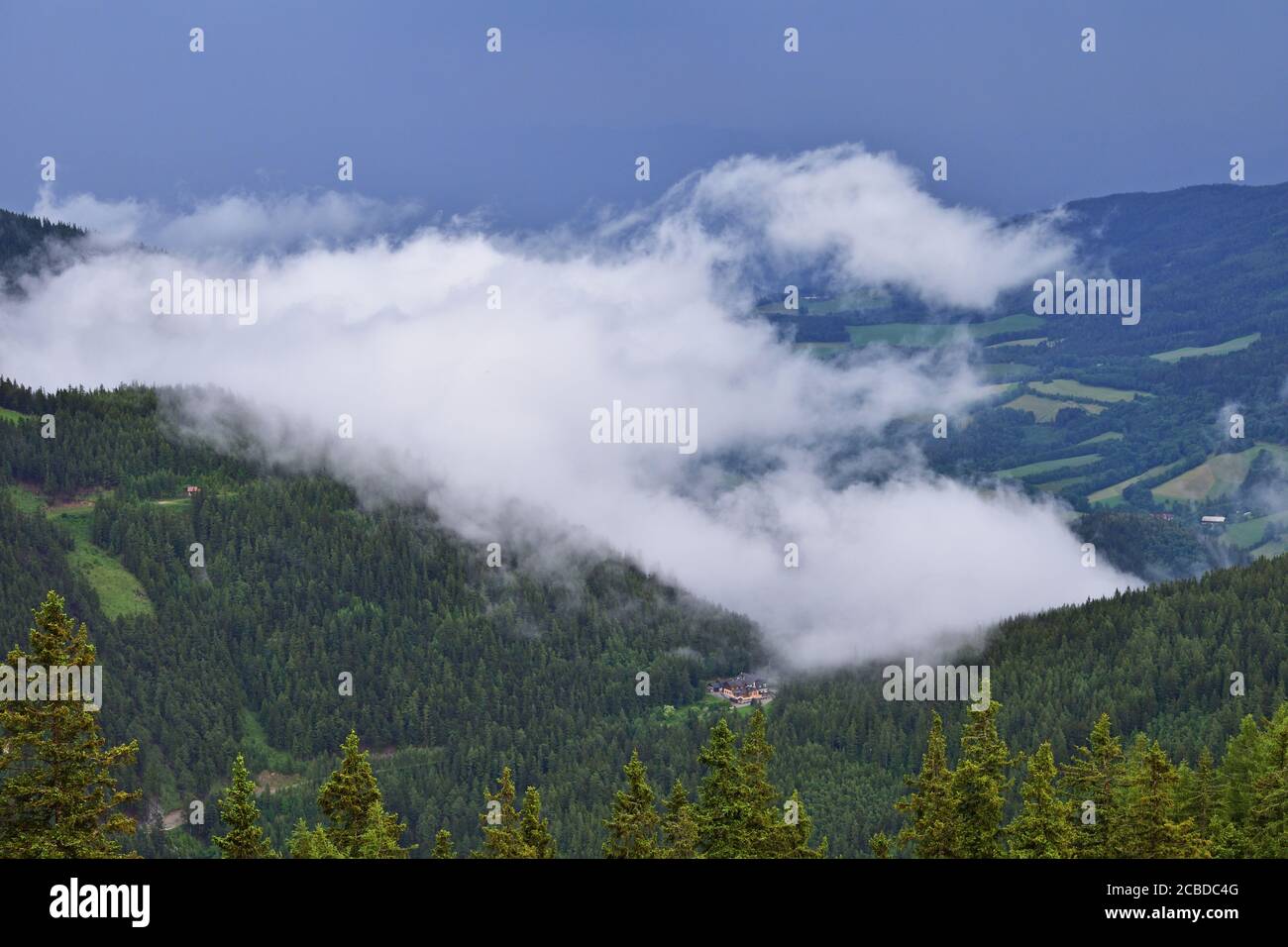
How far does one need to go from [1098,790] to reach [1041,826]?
1156cm

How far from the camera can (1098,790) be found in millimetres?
91812

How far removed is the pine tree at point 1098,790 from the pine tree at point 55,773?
4958cm

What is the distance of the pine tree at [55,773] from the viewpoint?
66875 mm

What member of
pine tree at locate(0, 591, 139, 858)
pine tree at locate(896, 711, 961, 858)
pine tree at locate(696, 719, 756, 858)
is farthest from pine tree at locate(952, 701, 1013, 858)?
pine tree at locate(0, 591, 139, 858)

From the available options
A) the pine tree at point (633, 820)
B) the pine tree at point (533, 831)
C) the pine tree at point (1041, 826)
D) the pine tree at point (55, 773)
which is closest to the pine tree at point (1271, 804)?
the pine tree at point (1041, 826)

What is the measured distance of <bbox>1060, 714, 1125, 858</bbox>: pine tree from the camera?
8731 cm

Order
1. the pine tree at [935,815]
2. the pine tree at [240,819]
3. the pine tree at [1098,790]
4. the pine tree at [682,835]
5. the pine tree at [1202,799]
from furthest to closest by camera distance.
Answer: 1. the pine tree at [1202,799]
2. the pine tree at [1098,790]
3. the pine tree at [682,835]
4. the pine tree at [935,815]
5. the pine tree at [240,819]

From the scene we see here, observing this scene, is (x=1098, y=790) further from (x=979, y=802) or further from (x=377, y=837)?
(x=377, y=837)

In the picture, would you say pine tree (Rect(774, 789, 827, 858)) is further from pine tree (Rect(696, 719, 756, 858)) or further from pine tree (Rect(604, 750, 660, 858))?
pine tree (Rect(604, 750, 660, 858))

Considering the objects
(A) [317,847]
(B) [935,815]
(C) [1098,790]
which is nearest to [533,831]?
(A) [317,847]

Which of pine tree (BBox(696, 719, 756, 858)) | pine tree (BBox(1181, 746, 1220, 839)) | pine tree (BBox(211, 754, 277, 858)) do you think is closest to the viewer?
pine tree (BBox(211, 754, 277, 858))

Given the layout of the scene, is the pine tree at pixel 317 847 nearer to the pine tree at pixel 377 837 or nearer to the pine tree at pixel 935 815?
the pine tree at pixel 377 837

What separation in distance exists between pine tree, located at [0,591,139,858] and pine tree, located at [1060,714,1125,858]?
163ft
